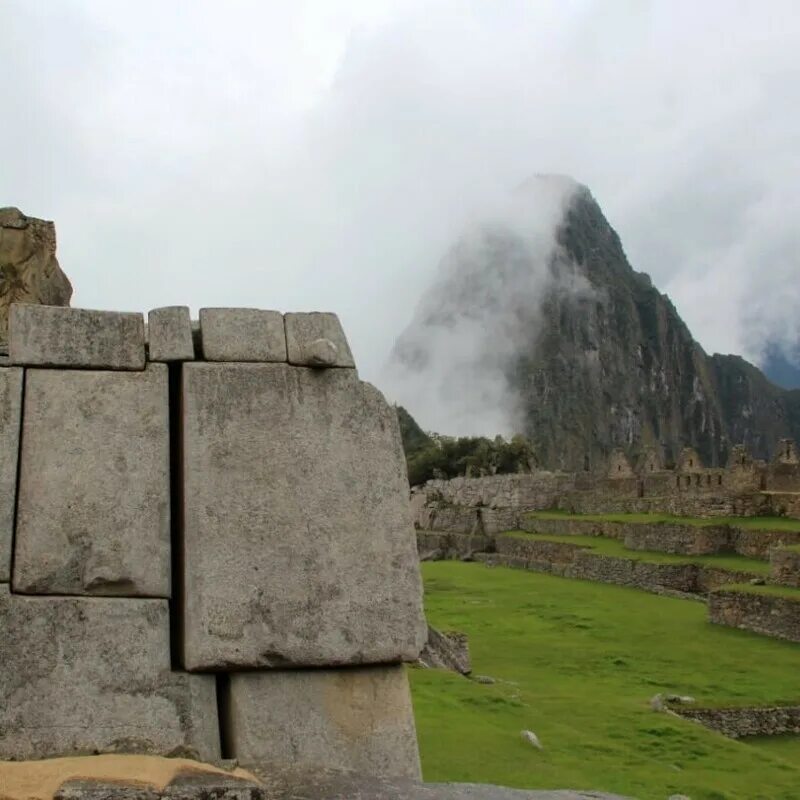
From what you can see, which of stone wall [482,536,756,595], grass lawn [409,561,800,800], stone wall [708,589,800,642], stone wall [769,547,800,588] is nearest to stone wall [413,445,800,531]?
stone wall [482,536,756,595]

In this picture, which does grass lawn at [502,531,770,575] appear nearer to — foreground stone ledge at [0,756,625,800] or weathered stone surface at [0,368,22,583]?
foreground stone ledge at [0,756,625,800]

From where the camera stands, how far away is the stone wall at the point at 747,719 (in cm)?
1278

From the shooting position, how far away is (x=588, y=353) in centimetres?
14988

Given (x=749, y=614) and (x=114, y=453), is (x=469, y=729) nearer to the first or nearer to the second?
(x=114, y=453)

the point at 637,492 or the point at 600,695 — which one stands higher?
the point at 637,492

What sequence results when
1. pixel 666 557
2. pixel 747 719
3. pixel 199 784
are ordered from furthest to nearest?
pixel 666 557 < pixel 747 719 < pixel 199 784

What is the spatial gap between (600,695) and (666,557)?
16.5 meters

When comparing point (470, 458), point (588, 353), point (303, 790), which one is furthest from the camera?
point (588, 353)

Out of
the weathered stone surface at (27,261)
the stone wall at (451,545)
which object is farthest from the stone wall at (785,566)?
the stone wall at (451,545)

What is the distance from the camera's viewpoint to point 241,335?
4.54 meters

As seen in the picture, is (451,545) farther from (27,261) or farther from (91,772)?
(91,772)

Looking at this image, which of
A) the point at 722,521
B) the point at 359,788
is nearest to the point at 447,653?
the point at 359,788

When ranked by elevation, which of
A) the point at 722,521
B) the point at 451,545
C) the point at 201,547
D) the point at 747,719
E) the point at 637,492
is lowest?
the point at 747,719

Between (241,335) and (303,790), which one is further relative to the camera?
(241,335)
